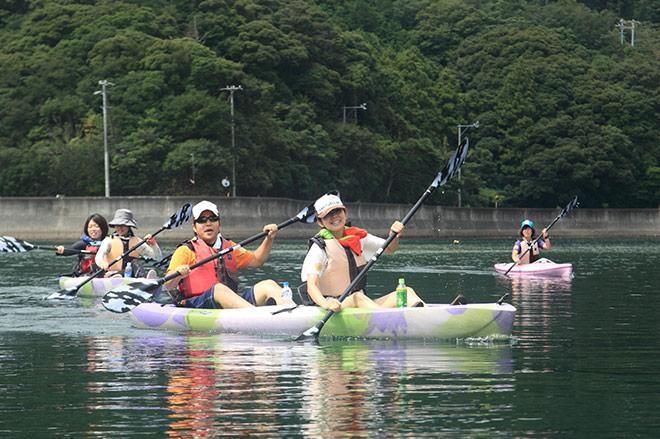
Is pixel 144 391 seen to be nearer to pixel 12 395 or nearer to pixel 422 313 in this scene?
pixel 12 395

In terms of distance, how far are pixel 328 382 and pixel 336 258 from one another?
4.52 metres

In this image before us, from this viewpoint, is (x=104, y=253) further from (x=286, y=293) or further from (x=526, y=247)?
(x=526, y=247)

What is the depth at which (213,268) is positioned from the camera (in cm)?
2216

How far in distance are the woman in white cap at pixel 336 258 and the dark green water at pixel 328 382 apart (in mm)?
711

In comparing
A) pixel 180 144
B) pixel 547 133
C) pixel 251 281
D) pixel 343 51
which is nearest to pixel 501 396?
pixel 251 281

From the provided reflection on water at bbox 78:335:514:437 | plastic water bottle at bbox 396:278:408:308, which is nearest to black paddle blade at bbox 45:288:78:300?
reflection on water at bbox 78:335:514:437

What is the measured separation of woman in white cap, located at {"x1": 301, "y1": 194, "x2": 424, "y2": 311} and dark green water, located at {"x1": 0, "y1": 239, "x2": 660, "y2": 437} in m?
0.71

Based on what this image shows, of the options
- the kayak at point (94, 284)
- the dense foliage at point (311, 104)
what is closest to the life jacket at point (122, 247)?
the kayak at point (94, 284)

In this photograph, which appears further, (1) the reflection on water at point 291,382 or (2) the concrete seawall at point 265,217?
(2) the concrete seawall at point 265,217

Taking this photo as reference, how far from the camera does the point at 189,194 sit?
91250 millimetres

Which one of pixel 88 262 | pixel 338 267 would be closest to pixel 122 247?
pixel 88 262

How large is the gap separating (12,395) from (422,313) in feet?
19.2

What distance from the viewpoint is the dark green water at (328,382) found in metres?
13.5

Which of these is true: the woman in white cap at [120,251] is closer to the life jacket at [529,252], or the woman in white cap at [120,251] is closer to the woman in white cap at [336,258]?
the woman in white cap at [336,258]
